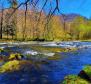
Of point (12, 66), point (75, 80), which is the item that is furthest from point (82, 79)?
point (12, 66)

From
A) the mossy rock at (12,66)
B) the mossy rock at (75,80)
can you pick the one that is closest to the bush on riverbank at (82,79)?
the mossy rock at (75,80)

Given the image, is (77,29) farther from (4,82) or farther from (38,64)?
(4,82)

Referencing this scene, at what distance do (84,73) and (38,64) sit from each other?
7779 millimetres

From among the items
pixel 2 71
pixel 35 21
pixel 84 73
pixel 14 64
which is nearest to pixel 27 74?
pixel 2 71

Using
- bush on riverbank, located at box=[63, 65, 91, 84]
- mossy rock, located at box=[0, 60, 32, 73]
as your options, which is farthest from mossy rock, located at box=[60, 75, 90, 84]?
mossy rock, located at box=[0, 60, 32, 73]

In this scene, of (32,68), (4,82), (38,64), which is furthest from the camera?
(38,64)

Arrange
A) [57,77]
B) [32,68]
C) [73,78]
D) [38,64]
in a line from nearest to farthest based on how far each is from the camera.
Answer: [73,78] → [57,77] → [32,68] → [38,64]

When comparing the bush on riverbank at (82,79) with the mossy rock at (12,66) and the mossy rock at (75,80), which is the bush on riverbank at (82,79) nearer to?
the mossy rock at (75,80)

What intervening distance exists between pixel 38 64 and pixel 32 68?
1925 mm

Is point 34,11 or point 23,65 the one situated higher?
point 34,11

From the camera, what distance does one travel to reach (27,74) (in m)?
16.1

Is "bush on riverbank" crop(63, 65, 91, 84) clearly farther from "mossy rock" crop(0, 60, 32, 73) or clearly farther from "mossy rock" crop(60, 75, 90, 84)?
"mossy rock" crop(0, 60, 32, 73)

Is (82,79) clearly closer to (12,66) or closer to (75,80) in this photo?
(75,80)

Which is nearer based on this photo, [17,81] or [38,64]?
[17,81]
